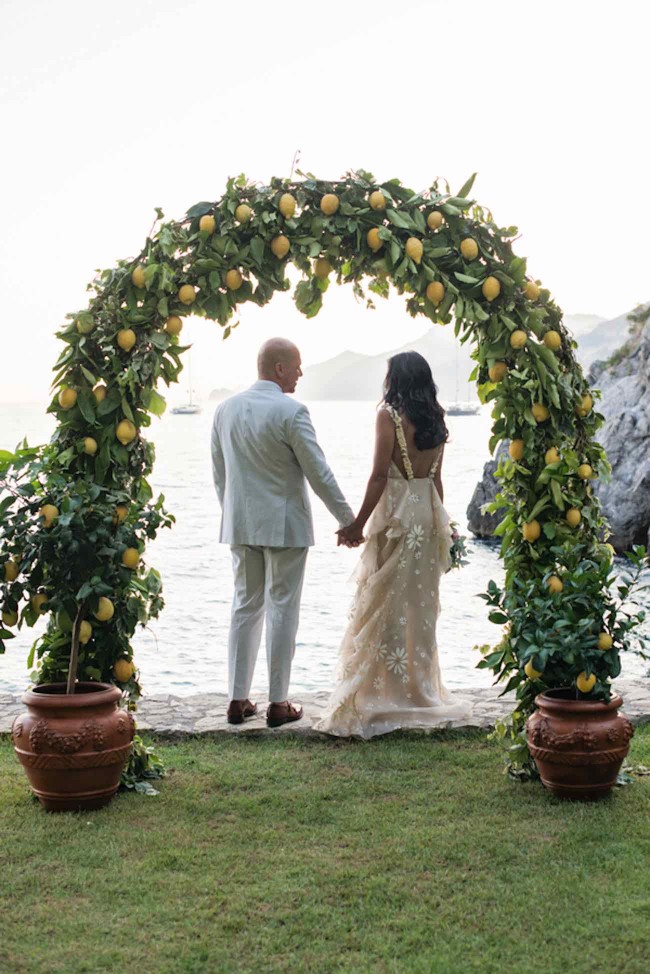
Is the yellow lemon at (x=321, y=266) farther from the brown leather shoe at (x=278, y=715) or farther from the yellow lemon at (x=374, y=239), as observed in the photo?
the brown leather shoe at (x=278, y=715)

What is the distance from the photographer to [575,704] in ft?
15.2

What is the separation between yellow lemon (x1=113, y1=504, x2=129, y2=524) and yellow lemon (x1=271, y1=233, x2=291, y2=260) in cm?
133

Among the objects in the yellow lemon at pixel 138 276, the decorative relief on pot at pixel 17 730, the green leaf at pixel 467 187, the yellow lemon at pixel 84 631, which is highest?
the green leaf at pixel 467 187

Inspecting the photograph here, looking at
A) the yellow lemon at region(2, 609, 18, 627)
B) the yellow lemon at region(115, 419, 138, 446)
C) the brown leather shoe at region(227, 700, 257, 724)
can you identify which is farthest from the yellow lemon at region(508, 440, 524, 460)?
the yellow lemon at region(2, 609, 18, 627)

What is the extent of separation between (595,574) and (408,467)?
1.32 meters

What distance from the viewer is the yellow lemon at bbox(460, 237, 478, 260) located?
193 inches

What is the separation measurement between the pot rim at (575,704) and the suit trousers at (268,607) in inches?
59.0

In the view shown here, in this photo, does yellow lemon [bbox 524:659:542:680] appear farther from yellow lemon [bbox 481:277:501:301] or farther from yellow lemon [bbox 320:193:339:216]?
yellow lemon [bbox 320:193:339:216]

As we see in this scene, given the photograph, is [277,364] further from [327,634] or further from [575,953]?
[327,634]

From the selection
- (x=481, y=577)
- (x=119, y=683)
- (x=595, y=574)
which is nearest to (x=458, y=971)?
(x=595, y=574)

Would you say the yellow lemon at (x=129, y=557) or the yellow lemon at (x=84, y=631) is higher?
the yellow lemon at (x=129, y=557)

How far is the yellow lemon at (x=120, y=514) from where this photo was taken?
471 cm

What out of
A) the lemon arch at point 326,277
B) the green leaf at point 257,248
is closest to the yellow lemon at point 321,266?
the lemon arch at point 326,277

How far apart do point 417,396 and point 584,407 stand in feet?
2.97
